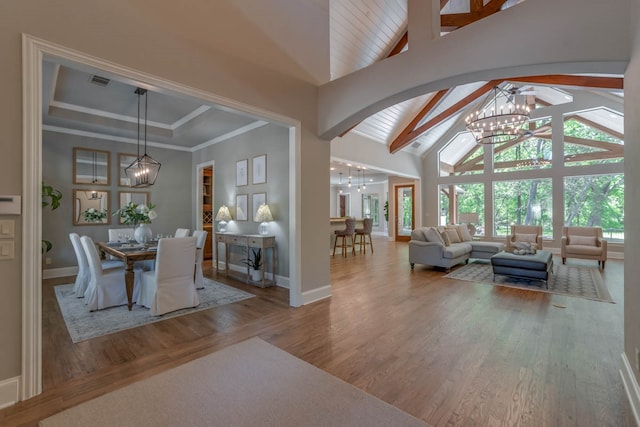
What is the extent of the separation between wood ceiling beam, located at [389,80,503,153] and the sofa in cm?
326

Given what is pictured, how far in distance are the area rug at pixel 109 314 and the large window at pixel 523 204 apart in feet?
28.6

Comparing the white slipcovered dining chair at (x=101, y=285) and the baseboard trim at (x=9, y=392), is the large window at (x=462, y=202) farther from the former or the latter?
the baseboard trim at (x=9, y=392)

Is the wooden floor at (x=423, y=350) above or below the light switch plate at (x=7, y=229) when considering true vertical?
below

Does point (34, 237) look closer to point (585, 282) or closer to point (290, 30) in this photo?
point (290, 30)

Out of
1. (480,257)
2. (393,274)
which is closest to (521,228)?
(480,257)

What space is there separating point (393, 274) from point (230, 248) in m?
3.34

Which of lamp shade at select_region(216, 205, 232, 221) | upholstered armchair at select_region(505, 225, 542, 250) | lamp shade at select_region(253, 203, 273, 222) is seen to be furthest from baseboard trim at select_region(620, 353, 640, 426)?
lamp shade at select_region(216, 205, 232, 221)

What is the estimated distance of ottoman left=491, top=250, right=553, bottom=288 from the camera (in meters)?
4.53

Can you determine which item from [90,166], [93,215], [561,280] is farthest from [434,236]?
[90,166]

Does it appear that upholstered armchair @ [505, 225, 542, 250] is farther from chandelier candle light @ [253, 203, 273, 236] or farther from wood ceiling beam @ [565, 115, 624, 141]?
chandelier candle light @ [253, 203, 273, 236]

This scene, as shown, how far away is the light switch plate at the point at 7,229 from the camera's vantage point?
72.0 inches

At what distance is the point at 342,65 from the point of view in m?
5.90

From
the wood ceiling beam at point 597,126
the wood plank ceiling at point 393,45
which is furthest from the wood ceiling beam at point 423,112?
the wood ceiling beam at point 597,126

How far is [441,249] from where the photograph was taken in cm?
573
